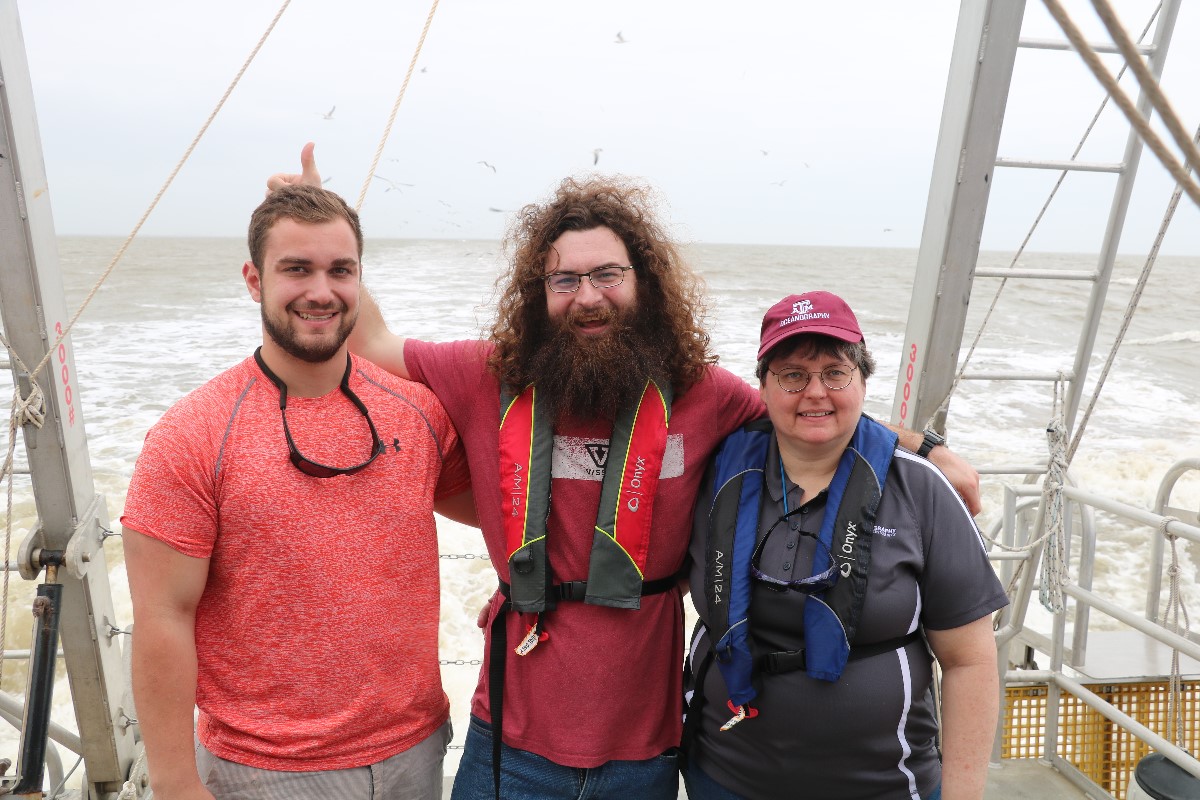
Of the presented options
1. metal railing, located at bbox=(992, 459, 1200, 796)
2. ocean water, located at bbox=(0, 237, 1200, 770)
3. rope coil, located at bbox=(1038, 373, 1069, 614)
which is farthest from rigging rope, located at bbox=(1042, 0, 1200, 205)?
rope coil, located at bbox=(1038, 373, 1069, 614)

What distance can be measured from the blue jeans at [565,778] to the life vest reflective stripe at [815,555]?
0.37m

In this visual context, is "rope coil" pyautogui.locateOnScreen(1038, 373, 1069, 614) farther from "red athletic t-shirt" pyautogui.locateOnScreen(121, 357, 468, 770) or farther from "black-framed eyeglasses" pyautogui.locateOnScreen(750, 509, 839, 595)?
"red athletic t-shirt" pyautogui.locateOnScreen(121, 357, 468, 770)

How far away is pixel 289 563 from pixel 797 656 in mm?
1068

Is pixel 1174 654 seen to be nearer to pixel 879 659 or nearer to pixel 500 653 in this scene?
pixel 879 659

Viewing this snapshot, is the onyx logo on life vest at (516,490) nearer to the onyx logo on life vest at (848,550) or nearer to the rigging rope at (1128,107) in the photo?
the onyx logo on life vest at (848,550)

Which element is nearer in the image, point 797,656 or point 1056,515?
point 797,656

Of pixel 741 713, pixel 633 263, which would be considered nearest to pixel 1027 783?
pixel 741 713

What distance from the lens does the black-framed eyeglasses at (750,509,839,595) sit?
178 cm

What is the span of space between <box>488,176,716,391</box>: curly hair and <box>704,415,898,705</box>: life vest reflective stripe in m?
0.40

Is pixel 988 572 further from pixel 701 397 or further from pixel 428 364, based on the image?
pixel 428 364

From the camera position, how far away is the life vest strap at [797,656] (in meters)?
1.82

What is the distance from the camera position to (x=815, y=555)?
71.8 inches

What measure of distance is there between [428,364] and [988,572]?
142cm

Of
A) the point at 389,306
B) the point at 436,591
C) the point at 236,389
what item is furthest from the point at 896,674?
the point at 389,306
